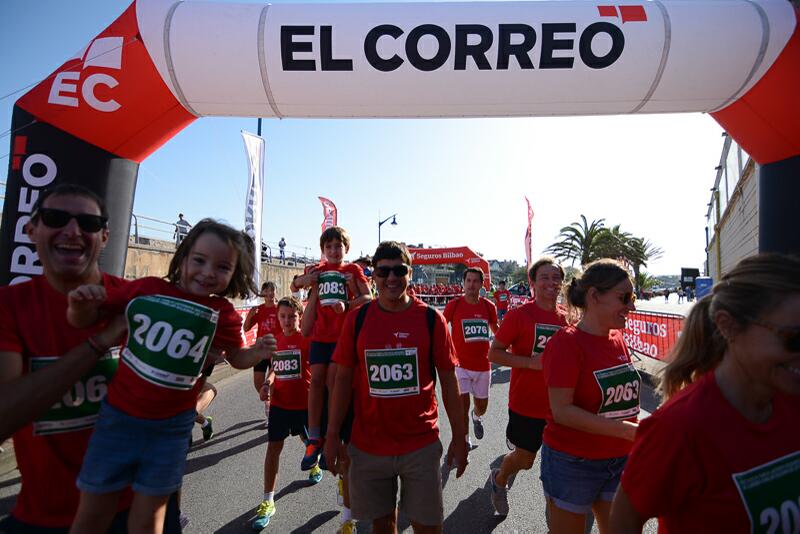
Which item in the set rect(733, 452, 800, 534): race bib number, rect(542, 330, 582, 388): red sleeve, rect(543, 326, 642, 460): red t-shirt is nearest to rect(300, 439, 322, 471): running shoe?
rect(543, 326, 642, 460): red t-shirt

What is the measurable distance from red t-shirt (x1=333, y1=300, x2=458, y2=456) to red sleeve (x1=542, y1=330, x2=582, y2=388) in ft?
2.05

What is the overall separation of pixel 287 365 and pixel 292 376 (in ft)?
0.46

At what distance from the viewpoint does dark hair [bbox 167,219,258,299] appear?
2.19m

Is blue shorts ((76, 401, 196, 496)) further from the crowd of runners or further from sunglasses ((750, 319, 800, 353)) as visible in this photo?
sunglasses ((750, 319, 800, 353))

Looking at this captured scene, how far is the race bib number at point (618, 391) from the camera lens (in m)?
2.43

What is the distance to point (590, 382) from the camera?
2.42 meters

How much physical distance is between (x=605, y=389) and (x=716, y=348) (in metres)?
0.90

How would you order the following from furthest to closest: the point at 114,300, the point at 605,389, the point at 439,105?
the point at 439,105
the point at 605,389
the point at 114,300

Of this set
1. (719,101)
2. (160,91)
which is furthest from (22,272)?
(719,101)

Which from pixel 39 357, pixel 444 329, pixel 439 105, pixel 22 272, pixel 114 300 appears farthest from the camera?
pixel 439 105

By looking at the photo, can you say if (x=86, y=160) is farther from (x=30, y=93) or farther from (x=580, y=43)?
(x=580, y=43)

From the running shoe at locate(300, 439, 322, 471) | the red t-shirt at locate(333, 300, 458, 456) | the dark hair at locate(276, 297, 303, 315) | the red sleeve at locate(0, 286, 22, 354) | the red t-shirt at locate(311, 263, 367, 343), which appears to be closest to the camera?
the red sleeve at locate(0, 286, 22, 354)

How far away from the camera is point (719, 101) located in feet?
13.1

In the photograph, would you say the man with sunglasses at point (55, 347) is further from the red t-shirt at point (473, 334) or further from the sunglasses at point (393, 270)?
the red t-shirt at point (473, 334)
